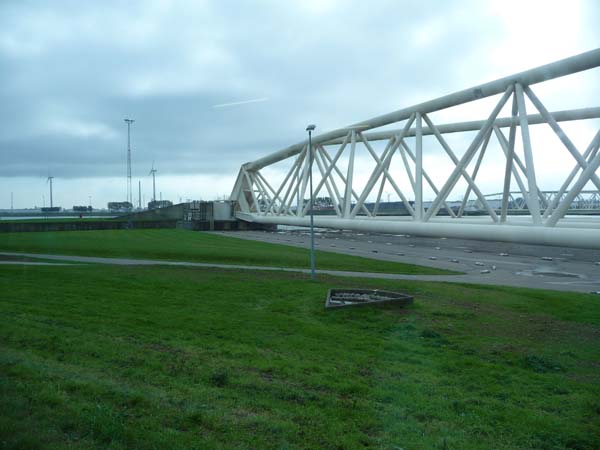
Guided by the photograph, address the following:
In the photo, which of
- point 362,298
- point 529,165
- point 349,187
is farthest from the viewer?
point 349,187

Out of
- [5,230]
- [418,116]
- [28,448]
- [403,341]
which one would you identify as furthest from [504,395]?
[5,230]

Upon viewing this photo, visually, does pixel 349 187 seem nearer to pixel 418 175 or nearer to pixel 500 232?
pixel 418 175

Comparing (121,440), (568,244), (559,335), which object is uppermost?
(568,244)

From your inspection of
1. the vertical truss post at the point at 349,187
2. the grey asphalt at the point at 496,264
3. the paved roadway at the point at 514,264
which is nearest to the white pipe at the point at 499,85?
the vertical truss post at the point at 349,187

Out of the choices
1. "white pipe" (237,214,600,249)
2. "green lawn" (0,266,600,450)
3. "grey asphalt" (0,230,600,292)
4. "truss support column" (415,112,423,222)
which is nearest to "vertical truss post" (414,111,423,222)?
"truss support column" (415,112,423,222)

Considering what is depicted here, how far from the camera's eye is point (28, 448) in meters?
5.20

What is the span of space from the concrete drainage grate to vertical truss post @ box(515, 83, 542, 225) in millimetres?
5153

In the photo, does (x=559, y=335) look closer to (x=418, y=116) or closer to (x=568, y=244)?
(x=568, y=244)

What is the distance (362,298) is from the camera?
60.5ft

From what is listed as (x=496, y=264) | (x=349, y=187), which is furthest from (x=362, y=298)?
(x=496, y=264)

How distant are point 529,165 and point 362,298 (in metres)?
7.24

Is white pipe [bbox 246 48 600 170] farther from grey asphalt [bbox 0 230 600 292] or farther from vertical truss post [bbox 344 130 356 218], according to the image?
grey asphalt [bbox 0 230 600 292]

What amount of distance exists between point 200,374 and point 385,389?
3260mm

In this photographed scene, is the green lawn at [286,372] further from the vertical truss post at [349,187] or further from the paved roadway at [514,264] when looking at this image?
Result: the vertical truss post at [349,187]
